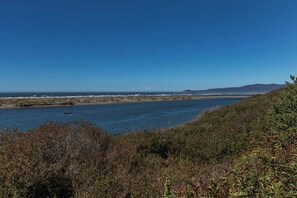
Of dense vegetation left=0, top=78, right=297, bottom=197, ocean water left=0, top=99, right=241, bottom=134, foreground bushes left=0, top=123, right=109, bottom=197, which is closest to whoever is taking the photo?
dense vegetation left=0, top=78, right=297, bottom=197

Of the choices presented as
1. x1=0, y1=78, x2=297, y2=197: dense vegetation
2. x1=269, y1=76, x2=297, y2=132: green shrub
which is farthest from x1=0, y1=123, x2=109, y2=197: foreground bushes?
x1=269, y1=76, x2=297, y2=132: green shrub

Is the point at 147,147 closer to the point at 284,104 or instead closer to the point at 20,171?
the point at 284,104

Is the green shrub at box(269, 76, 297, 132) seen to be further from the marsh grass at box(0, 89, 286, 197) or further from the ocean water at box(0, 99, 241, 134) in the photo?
the ocean water at box(0, 99, 241, 134)

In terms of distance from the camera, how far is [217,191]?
16.9 feet

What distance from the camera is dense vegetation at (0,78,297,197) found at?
200 inches

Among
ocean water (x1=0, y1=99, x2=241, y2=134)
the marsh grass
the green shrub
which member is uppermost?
the green shrub

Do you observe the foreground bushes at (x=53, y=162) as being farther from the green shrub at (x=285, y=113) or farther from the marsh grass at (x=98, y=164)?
the green shrub at (x=285, y=113)

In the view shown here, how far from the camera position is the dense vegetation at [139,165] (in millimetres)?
5070

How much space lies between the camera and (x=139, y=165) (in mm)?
11531

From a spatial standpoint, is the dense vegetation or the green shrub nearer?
the dense vegetation

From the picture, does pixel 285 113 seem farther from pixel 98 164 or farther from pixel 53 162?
pixel 53 162

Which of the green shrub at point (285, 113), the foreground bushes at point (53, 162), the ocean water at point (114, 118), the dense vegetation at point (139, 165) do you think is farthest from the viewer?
the ocean water at point (114, 118)

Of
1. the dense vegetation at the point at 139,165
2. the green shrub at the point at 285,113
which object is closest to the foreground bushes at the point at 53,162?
the dense vegetation at the point at 139,165

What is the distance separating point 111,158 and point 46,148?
219 cm
